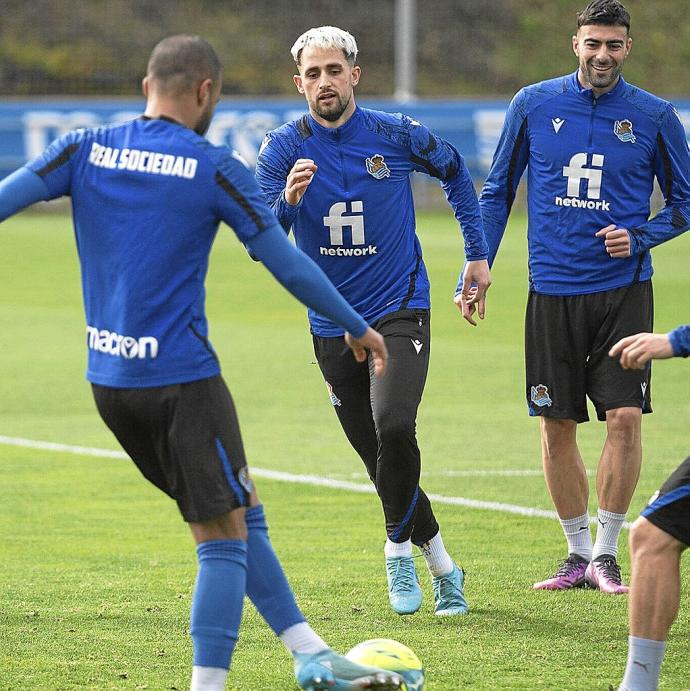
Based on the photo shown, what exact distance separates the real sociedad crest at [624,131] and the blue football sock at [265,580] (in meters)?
2.93

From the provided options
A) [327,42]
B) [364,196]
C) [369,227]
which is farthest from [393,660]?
[327,42]

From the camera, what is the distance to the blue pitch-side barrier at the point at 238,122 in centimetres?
3145

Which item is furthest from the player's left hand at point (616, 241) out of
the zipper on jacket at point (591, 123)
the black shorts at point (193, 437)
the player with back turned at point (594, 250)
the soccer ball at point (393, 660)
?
the black shorts at point (193, 437)

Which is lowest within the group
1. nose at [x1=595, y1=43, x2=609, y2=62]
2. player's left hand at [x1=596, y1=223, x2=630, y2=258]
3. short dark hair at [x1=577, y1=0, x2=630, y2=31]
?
player's left hand at [x1=596, y1=223, x2=630, y2=258]

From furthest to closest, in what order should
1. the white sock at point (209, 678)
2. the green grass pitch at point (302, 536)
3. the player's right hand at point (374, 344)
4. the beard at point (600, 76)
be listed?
the beard at point (600, 76)
the green grass pitch at point (302, 536)
the player's right hand at point (374, 344)
the white sock at point (209, 678)

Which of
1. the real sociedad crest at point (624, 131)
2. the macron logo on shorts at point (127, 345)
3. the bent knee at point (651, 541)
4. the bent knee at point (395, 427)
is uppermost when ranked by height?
the real sociedad crest at point (624, 131)

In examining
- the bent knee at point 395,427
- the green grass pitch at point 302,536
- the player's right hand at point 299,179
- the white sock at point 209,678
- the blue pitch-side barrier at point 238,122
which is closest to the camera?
the white sock at point 209,678

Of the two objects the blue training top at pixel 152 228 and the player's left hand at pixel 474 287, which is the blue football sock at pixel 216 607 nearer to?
the blue training top at pixel 152 228

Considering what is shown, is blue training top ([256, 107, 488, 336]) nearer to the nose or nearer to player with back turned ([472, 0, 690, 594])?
player with back turned ([472, 0, 690, 594])

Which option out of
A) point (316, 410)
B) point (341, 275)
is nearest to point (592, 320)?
point (341, 275)

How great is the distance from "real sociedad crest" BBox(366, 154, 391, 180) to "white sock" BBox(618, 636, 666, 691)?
2.58 meters

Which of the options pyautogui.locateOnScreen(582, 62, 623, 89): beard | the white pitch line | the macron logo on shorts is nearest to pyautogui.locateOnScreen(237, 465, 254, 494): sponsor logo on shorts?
the macron logo on shorts

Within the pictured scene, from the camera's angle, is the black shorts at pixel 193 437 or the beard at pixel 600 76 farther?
the beard at pixel 600 76

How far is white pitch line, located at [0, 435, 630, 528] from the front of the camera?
865cm
